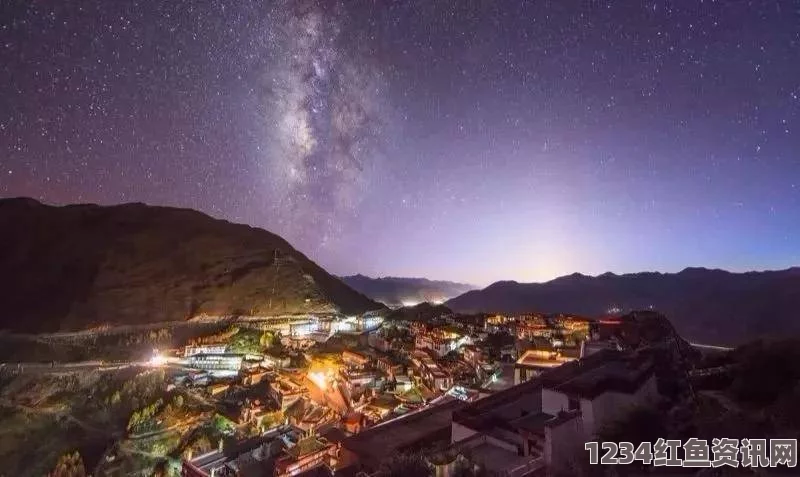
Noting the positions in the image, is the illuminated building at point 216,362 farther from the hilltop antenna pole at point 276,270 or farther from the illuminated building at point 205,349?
the hilltop antenna pole at point 276,270

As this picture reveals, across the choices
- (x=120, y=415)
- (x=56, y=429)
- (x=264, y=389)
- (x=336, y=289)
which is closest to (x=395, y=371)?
(x=264, y=389)

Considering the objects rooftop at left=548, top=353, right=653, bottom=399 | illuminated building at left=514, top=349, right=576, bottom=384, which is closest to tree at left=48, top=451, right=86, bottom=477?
illuminated building at left=514, top=349, right=576, bottom=384

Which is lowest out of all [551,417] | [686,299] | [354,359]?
[354,359]

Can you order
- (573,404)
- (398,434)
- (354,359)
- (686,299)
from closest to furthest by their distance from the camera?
(573,404) → (398,434) → (354,359) → (686,299)

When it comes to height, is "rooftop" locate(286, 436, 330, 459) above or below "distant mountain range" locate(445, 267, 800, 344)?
below

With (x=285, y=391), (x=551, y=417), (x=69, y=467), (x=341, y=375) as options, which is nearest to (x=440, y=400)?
(x=341, y=375)

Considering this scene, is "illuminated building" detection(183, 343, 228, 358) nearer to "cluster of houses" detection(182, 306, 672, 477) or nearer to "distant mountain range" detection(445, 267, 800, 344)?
"cluster of houses" detection(182, 306, 672, 477)

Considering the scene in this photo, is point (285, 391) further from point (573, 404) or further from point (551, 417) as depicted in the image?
point (573, 404)
